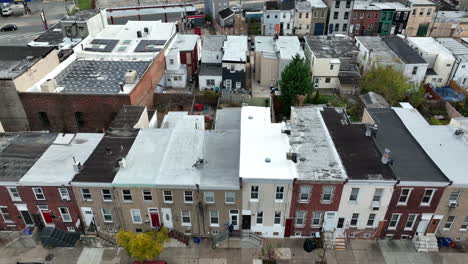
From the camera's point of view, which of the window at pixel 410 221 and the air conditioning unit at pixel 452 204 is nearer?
the air conditioning unit at pixel 452 204

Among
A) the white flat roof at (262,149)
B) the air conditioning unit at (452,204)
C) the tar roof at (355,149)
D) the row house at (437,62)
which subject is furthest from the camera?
the row house at (437,62)

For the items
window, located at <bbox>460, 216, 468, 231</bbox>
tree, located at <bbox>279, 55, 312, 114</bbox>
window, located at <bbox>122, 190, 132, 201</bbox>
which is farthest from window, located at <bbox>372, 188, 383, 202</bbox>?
tree, located at <bbox>279, 55, 312, 114</bbox>

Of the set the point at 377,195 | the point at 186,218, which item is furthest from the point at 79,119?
the point at 377,195

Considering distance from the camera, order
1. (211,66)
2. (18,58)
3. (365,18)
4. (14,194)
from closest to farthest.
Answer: (14,194) < (18,58) < (211,66) < (365,18)

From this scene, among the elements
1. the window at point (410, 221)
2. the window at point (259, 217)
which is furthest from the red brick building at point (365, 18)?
the window at point (259, 217)

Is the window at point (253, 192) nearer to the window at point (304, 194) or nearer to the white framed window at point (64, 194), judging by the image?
the window at point (304, 194)

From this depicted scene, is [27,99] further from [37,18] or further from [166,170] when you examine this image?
[37,18]

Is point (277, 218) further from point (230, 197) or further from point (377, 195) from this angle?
point (377, 195)
